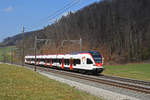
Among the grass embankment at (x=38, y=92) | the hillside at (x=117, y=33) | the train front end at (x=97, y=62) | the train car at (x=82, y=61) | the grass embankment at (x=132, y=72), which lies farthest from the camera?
the hillside at (x=117, y=33)

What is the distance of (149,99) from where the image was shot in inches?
549

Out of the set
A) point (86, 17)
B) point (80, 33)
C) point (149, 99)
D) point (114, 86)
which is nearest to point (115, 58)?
point (80, 33)

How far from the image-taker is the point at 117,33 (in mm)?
82875

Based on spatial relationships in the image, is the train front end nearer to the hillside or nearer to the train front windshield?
the train front windshield

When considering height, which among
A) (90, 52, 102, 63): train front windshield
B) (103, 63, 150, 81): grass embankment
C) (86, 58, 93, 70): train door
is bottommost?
(103, 63, 150, 81): grass embankment

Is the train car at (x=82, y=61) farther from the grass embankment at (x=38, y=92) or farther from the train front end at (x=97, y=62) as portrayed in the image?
the grass embankment at (x=38, y=92)

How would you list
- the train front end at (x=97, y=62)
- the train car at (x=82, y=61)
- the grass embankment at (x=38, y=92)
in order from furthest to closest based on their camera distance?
the train car at (x=82, y=61)
the train front end at (x=97, y=62)
the grass embankment at (x=38, y=92)

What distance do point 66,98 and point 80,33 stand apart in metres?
93.6

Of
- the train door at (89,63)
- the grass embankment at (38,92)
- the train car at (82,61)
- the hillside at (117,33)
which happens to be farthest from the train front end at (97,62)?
the hillside at (117,33)

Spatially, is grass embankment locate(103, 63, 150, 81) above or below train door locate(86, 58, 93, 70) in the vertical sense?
below

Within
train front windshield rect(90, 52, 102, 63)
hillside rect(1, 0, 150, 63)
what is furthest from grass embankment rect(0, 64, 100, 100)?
hillside rect(1, 0, 150, 63)

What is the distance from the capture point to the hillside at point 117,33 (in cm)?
7625

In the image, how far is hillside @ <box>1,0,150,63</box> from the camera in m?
76.2

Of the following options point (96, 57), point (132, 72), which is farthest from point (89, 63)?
point (132, 72)
